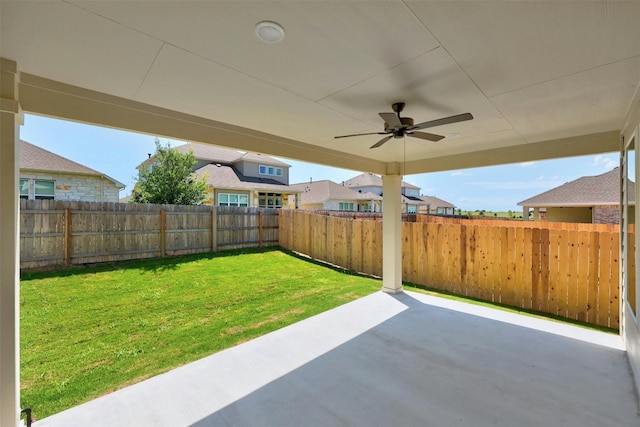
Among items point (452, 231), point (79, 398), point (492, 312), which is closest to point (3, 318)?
point (79, 398)

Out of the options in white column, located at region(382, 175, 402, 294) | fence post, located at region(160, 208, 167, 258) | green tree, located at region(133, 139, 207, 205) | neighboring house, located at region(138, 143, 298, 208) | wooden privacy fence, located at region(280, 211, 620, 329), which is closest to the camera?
wooden privacy fence, located at region(280, 211, 620, 329)

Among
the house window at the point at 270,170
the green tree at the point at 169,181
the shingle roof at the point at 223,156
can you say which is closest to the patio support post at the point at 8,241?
the green tree at the point at 169,181

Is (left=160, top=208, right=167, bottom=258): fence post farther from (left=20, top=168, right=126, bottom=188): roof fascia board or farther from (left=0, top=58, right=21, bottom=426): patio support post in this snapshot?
(left=0, top=58, right=21, bottom=426): patio support post

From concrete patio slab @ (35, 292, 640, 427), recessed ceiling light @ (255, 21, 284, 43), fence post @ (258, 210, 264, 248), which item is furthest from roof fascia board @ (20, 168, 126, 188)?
recessed ceiling light @ (255, 21, 284, 43)

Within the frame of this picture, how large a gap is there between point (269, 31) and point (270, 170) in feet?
47.8

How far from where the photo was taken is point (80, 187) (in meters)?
9.54

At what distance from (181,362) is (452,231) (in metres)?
5.09

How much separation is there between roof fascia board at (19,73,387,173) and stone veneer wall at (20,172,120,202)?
9.27 metres

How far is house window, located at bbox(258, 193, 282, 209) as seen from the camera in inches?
579

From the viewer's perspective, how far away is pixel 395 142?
396 centimetres

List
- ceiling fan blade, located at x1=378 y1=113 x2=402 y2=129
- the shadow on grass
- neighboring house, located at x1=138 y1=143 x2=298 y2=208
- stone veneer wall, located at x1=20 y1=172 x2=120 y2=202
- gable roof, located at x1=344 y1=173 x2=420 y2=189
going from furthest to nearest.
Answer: gable roof, located at x1=344 y1=173 x2=420 y2=189 < neighboring house, located at x1=138 y1=143 x2=298 y2=208 < stone veneer wall, located at x1=20 y1=172 x2=120 y2=202 < the shadow on grass < ceiling fan blade, located at x1=378 y1=113 x2=402 y2=129

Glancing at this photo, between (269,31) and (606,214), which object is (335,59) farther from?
(606,214)

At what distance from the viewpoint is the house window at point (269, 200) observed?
1469 cm

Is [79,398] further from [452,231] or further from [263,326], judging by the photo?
[452,231]
